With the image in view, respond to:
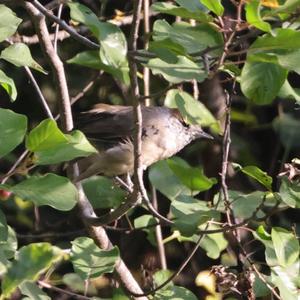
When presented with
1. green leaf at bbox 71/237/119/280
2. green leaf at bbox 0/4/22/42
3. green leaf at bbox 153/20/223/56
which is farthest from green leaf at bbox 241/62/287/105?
green leaf at bbox 0/4/22/42

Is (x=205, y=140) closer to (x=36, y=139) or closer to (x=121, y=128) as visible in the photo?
(x=121, y=128)

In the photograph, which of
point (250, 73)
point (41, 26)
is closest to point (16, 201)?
point (41, 26)

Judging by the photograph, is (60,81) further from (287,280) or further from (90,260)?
(287,280)

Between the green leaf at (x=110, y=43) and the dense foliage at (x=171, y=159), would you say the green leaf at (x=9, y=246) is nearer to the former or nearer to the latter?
the dense foliage at (x=171, y=159)

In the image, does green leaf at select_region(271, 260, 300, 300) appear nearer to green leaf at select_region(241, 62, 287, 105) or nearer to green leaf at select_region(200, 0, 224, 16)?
green leaf at select_region(241, 62, 287, 105)

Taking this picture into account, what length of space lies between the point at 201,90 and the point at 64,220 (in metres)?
1.08

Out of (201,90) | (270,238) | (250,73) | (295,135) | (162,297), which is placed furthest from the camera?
(201,90)

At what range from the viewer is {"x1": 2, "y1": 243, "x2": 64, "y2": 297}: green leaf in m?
1.89

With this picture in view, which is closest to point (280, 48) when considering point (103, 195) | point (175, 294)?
point (175, 294)

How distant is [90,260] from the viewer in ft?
8.18

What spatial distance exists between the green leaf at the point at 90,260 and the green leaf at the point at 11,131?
0.39m

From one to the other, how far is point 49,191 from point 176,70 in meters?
0.54

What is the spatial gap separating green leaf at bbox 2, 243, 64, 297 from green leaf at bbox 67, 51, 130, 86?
16.2 inches

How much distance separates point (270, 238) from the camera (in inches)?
107
